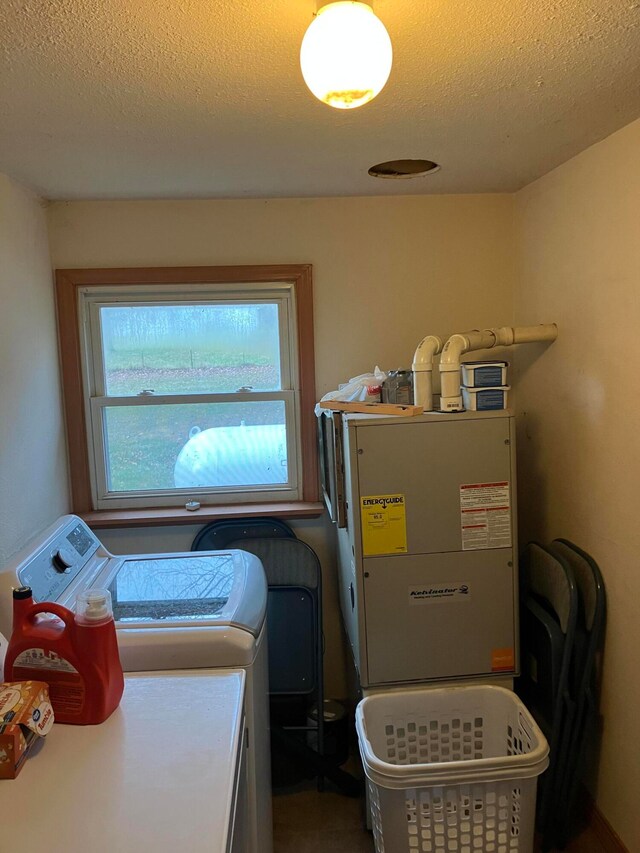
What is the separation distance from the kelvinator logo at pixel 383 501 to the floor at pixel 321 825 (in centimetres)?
120

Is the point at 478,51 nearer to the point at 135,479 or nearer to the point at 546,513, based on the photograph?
the point at 546,513

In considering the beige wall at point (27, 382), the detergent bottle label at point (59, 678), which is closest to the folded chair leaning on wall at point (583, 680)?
the detergent bottle label at point (59, 678)

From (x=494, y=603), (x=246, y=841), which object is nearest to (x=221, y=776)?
(x=246, y=841)

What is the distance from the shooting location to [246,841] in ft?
4.92

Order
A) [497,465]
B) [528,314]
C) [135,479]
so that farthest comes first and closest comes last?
[135,479] → [528,314] → [497,465]

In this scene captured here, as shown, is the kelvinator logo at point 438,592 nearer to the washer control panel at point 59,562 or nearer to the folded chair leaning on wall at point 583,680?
the folded chair leaning on wall at point 583,680

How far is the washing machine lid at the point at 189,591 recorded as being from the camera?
5.13 ft

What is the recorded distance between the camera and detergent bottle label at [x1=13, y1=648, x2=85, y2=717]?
1.22 metres

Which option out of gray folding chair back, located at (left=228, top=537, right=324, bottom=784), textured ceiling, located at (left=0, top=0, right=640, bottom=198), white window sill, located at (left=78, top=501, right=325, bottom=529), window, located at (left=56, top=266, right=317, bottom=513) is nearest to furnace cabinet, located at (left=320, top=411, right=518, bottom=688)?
gray folding chair back, located at (left=228, top=537, right=324, bottom=784)

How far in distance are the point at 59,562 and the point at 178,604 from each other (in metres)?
0.38

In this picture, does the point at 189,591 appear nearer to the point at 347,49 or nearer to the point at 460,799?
the point at 460,799

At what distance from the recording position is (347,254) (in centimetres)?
246

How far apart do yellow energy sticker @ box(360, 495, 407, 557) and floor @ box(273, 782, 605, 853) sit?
1.04 metres

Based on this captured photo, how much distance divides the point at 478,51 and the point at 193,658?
151cm
